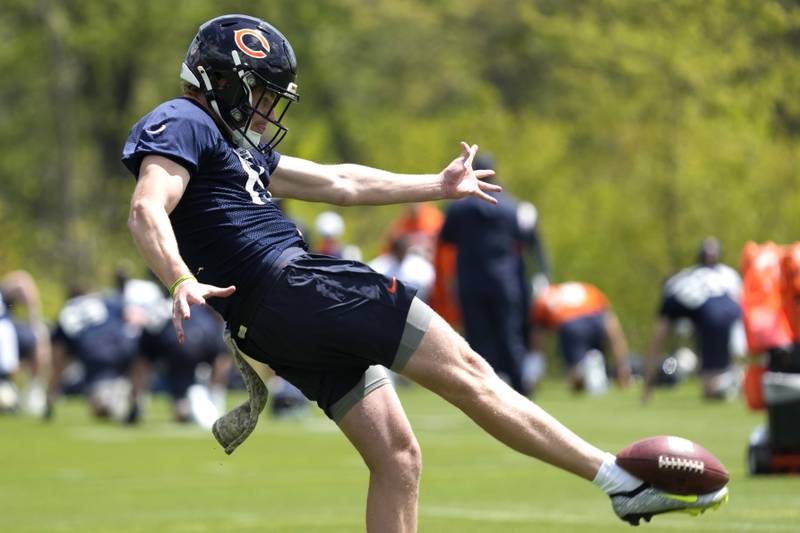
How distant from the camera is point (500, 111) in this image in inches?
1588

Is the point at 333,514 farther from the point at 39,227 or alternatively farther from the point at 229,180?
the point at 39,227

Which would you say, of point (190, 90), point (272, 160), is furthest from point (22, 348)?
point (190, 90)

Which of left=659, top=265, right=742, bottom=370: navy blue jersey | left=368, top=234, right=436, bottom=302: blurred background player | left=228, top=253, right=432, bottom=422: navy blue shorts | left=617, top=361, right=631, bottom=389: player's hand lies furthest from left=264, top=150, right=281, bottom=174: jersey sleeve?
left=617, top=361, right=631, bottom=389: player's hand

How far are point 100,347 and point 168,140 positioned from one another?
54.0 feet

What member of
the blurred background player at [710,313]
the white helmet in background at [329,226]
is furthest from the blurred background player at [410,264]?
the blurred background player at [710,313]

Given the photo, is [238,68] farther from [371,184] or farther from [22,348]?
[22,348]

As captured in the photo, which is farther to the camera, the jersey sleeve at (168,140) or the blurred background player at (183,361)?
the blurred background player at (183,361)

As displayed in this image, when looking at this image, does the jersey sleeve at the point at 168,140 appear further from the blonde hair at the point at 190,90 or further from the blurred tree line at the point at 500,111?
the blurred tree line at the point at 500,111

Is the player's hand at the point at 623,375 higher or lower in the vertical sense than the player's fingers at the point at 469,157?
lower

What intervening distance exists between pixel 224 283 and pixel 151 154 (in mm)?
550

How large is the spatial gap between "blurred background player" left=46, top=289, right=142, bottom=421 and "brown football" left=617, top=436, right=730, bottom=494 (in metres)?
14.4

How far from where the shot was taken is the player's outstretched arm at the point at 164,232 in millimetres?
5734

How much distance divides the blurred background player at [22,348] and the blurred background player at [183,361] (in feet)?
5.79

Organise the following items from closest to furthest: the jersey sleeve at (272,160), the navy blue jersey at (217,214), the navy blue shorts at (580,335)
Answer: the navy blue jersey at (217,214) → the jersey sleeve at (272,160) → the navy blue shorts at (580,335)
